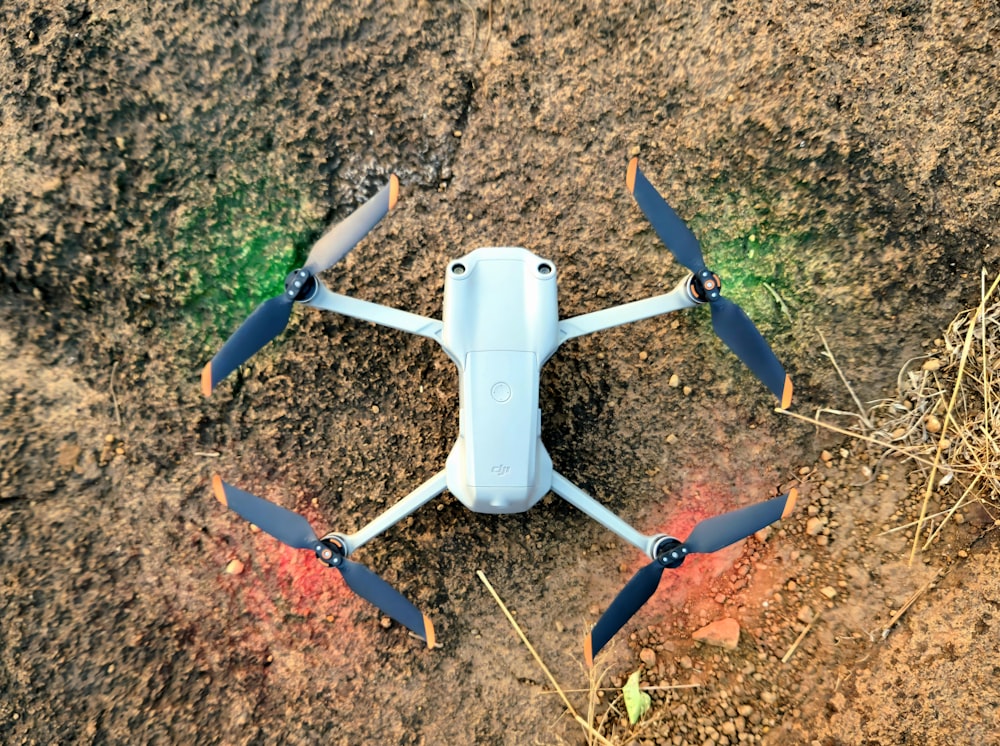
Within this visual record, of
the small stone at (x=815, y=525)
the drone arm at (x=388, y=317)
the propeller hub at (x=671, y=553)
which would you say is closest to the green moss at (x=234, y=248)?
the drone arm at (x=388, y=317)

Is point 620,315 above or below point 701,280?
below

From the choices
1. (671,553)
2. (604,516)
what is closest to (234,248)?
(604,516)

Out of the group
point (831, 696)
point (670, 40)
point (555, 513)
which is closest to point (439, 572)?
point (555, 513)

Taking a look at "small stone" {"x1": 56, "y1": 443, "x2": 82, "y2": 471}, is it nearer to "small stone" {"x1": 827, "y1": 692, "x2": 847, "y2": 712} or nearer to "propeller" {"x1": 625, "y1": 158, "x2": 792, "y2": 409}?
"propeller" {"x1": 625, "y1": 158, "x2": 792, "y2": 409}

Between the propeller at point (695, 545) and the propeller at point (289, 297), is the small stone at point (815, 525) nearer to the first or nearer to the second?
the propeller at point (695, 545)

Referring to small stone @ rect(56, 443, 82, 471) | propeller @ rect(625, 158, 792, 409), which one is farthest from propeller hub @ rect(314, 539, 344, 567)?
propeller @ rect(625, 158, 792, 409)

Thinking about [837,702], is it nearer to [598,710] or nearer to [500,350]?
[598,710]

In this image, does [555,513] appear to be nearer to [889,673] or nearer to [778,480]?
[778,480]
